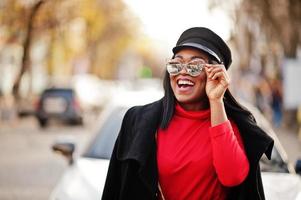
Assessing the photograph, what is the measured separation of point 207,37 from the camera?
2998 millimetres

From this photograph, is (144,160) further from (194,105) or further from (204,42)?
(204,42)

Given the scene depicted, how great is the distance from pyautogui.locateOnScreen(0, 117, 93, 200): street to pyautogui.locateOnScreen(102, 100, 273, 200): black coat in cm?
257

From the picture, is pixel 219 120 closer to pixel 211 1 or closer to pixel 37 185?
pixel 37 185

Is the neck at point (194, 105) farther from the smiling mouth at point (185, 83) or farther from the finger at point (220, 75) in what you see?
the finger at point (220, 75)

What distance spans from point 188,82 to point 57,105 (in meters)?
21.3

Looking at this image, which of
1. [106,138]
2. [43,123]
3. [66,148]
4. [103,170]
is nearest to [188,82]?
[103,170]

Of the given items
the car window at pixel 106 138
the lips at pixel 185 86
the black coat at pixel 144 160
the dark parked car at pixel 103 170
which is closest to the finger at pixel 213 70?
the lips at pixel 185 86

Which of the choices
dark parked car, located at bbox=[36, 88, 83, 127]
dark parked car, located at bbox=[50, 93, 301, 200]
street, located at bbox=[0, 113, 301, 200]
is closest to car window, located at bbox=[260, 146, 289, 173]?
dark parked car, located at bbox=[50, 93, 301, 200]

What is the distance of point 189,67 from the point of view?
2.98 meters

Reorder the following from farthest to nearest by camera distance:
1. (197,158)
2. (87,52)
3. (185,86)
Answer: (87,52)
(185,86)
(197,158)

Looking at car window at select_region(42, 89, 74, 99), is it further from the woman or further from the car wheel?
the woman

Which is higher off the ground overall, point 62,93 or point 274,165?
point 274,165

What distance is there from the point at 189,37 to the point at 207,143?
1.58ft

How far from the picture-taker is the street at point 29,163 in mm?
9859
